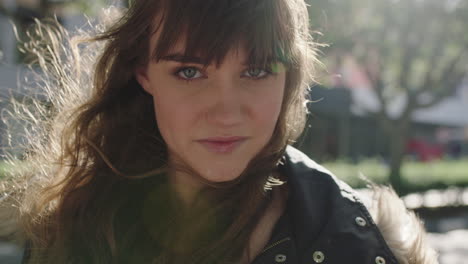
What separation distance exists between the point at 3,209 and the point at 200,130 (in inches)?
36.3

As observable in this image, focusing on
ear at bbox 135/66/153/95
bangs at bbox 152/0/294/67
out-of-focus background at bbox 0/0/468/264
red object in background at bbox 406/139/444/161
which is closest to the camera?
bangs at bbox 152/0/294/67

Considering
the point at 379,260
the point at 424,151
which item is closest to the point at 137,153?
the point at 379,260

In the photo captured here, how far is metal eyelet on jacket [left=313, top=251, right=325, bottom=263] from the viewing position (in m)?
1.60

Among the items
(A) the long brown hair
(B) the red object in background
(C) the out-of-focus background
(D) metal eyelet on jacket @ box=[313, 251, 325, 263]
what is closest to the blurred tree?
Result: (C) the out-of-focus background

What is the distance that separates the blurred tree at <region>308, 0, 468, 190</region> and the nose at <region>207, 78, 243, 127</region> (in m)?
10.9

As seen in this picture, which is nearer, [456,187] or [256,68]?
[256,68]

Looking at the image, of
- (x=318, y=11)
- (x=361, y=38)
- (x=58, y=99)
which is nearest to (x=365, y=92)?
(x=361, y=38)

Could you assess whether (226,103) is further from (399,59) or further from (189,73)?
(399,59)

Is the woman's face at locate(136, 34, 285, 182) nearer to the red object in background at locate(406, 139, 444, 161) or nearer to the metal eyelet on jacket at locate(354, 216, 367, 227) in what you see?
the metal eyelet on jacket at locate(354, 216, 367, 227)

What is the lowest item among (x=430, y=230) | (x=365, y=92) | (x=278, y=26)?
(x=430, y=230)

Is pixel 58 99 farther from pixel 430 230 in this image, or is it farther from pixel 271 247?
pixel 430 230

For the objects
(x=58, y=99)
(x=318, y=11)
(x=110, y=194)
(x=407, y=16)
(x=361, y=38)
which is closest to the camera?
(x=110, y=194)

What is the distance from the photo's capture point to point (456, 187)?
47.8ft

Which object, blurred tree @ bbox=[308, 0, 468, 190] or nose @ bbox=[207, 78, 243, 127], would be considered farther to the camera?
blurred tree @ bbox=[308, 0, 468, 190]
